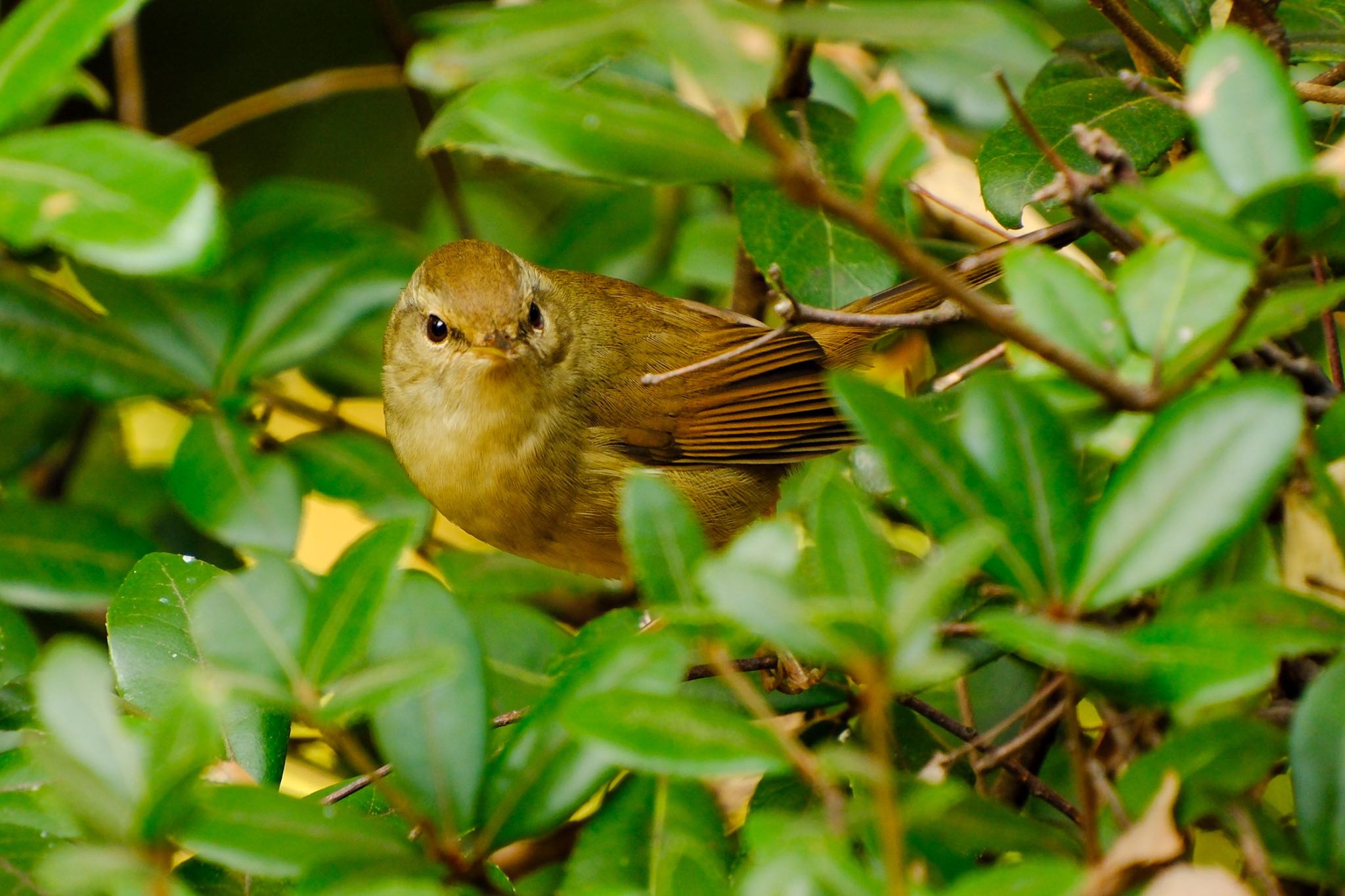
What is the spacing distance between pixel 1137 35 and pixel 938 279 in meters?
1.13

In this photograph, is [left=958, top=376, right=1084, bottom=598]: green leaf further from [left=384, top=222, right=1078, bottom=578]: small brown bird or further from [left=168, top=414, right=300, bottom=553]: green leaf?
[left=168, top=414, right=300, bottom=553]: green leaf

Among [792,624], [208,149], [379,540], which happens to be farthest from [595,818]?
[208,149]

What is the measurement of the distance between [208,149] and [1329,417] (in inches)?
160

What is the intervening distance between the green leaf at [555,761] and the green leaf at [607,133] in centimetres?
45

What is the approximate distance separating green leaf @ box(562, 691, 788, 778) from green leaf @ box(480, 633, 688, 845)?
111mm

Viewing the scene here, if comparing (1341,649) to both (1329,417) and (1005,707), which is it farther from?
(1005,707)

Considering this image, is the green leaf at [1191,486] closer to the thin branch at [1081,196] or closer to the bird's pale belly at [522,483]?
the thin branch at [1081,196]

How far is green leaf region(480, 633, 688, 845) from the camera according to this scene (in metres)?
1.25

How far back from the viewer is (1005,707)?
227cm

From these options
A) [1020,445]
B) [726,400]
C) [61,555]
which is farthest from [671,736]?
[726,400]

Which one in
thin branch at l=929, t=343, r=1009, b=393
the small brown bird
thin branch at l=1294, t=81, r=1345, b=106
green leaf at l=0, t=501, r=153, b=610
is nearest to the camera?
thin branch at l=1294, t=81, r=1345, b=106

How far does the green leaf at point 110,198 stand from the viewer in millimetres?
1070

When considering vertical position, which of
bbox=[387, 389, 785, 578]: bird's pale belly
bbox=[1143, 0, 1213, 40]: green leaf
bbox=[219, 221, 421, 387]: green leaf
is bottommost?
bbox=[387, 389, 785, 578]: bird's pale belly

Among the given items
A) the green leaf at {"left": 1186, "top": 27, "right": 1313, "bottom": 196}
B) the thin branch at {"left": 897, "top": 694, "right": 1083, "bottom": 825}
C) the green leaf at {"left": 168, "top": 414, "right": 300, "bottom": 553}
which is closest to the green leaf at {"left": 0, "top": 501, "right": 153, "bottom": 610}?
the green leaf at {"left": 168, "top": 414, "right": 300, "bottom": 553}
